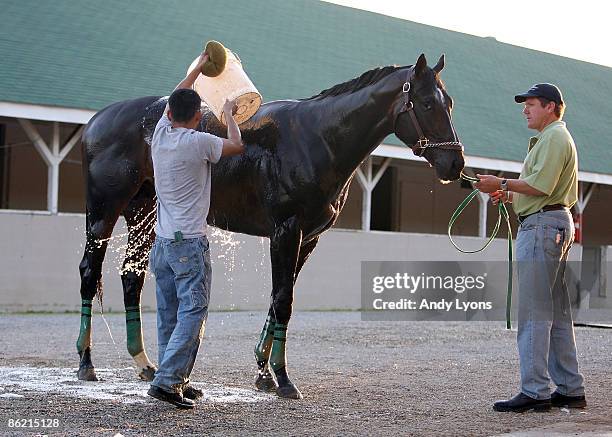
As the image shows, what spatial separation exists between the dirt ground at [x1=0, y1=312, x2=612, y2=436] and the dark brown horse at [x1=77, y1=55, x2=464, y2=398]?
0.45 meters

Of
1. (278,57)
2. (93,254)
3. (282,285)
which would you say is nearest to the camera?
(282,285)

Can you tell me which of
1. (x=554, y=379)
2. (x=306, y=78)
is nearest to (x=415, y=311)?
(x=306, y=78)

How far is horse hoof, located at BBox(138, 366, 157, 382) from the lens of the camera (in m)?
6.66

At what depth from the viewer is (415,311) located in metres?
17.3

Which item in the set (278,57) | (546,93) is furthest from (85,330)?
(278,57)

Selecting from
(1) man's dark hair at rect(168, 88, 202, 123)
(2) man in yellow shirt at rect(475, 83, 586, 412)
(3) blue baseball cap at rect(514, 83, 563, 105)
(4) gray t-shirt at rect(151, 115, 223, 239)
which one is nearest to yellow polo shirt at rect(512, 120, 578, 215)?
(2) man in yellow shirt at rect(475, 83, 586, 412)

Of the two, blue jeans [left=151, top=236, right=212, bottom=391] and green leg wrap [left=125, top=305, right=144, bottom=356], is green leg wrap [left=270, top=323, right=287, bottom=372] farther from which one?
green leg wrap [left=125, top=305, right=144, bottom=356]

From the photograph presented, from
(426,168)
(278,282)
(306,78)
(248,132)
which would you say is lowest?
(278,282)

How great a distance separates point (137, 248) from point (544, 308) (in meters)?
3.20

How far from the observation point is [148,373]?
6.67 m

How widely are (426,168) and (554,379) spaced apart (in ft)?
54.0

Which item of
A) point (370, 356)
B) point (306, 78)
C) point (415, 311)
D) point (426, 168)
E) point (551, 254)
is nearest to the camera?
point (551, 254)

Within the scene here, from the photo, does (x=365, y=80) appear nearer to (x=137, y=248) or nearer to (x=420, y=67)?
(x=420, y=67)

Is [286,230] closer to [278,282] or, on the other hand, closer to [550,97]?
[278,282]
